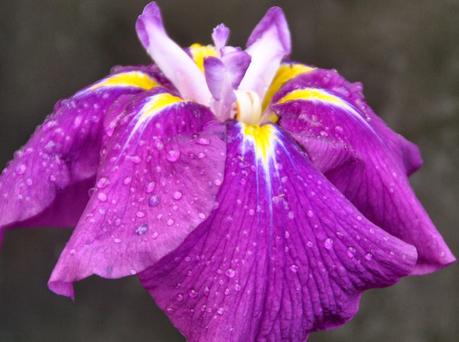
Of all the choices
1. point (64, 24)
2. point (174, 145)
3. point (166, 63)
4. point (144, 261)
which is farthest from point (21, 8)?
point (144, 261)

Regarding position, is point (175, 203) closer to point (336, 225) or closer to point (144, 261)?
point (144, 261)

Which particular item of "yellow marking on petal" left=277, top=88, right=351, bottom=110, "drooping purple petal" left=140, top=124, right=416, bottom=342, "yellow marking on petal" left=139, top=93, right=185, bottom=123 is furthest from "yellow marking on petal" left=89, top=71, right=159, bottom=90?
"drooping purple petal" left=140, top=124, right=416, bottom=342

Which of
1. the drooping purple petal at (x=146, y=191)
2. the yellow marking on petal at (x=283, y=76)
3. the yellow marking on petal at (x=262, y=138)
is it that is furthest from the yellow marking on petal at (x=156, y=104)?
the yellow marking on petal at (x=283, y=76)

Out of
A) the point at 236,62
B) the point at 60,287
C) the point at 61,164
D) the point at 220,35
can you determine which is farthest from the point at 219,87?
the point at 60,287

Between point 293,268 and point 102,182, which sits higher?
point 102,182

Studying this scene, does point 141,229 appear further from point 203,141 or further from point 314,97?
point 314,97

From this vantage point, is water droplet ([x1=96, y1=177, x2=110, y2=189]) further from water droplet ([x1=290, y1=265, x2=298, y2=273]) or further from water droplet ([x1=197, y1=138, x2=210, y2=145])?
water droplet ([x1=290, y1=265, x2=298, y2=273])

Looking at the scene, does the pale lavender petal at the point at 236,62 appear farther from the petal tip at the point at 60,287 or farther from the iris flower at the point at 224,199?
the petal tip at the point at 60,287
